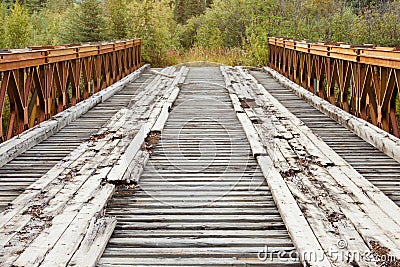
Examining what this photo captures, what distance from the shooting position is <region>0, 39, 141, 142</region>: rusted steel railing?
5.30m

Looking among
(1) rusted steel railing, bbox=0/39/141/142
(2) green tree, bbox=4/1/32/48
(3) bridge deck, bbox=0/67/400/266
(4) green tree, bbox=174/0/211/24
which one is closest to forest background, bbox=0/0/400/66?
(2) green tree, bbox=4/1/32/48

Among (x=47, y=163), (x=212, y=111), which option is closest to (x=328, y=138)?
(x=212, y=111)

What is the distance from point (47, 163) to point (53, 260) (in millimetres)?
2145

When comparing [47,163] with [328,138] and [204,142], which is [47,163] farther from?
[328,138]

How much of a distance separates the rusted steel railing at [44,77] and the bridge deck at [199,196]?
42cm

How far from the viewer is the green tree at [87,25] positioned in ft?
66.7

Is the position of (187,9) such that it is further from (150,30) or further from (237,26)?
(150,30)

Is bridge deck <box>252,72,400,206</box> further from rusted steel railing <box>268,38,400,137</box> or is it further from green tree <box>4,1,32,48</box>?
green tree <box>4,1,32,48</box>

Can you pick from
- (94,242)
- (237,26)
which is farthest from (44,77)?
(237,26)

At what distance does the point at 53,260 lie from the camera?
2.56 m

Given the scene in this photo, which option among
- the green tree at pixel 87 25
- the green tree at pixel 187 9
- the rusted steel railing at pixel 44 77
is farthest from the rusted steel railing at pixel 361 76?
the green tree at pixel 187 9

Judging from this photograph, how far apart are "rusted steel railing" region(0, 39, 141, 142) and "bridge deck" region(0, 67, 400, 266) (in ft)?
1.38

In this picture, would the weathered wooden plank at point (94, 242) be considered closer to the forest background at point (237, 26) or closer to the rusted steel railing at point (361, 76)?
the rusted steel railing at point (361, 76)

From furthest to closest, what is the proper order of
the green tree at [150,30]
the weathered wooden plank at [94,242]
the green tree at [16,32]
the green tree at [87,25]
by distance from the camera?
1. the green tree at [87,25]
2. the green tree at [16,32]
3. the green tree at [150,30]
4. the weathered wooden plank at [94,242]
